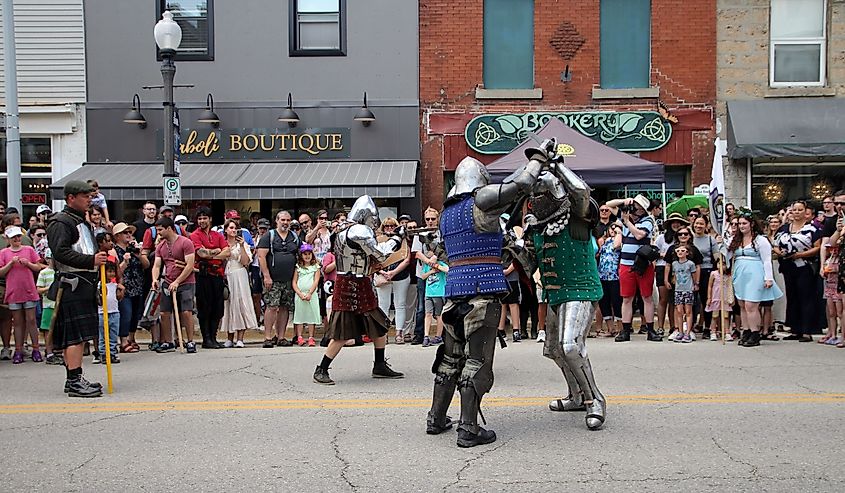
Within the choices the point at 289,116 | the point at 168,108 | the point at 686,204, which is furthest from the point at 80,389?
the point at 686,204

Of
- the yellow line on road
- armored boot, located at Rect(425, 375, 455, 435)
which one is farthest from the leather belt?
the yellow line on road

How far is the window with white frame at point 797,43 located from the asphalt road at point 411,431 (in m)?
8.25

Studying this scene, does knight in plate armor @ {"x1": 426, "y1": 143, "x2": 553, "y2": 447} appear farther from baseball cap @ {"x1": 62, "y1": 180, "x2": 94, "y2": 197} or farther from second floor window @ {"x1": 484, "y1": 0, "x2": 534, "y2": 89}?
second floor window @ {"x1": 484, "y1": 0, "x2": 534, "y2": 89}

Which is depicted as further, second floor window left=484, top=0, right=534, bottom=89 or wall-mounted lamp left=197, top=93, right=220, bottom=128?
second floor window left=484, top=0, right=534, bottom=89

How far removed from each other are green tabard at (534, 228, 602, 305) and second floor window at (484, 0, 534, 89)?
10220 millimetres

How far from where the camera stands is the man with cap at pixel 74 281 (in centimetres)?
774

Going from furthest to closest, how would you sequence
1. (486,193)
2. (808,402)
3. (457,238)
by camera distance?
(808,402) → (457,238) → (486,193)

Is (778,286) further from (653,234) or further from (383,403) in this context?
(383,403)

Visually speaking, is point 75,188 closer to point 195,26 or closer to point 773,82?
point 195,26

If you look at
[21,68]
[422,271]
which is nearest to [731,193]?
[422,271]

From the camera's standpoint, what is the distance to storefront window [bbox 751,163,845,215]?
15906 millimetres

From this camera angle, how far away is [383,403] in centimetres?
744

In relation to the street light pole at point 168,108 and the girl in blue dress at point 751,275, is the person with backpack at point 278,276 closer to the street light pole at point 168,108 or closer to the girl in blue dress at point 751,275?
the street light pole at point 168,108

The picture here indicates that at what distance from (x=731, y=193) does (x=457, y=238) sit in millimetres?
11360
